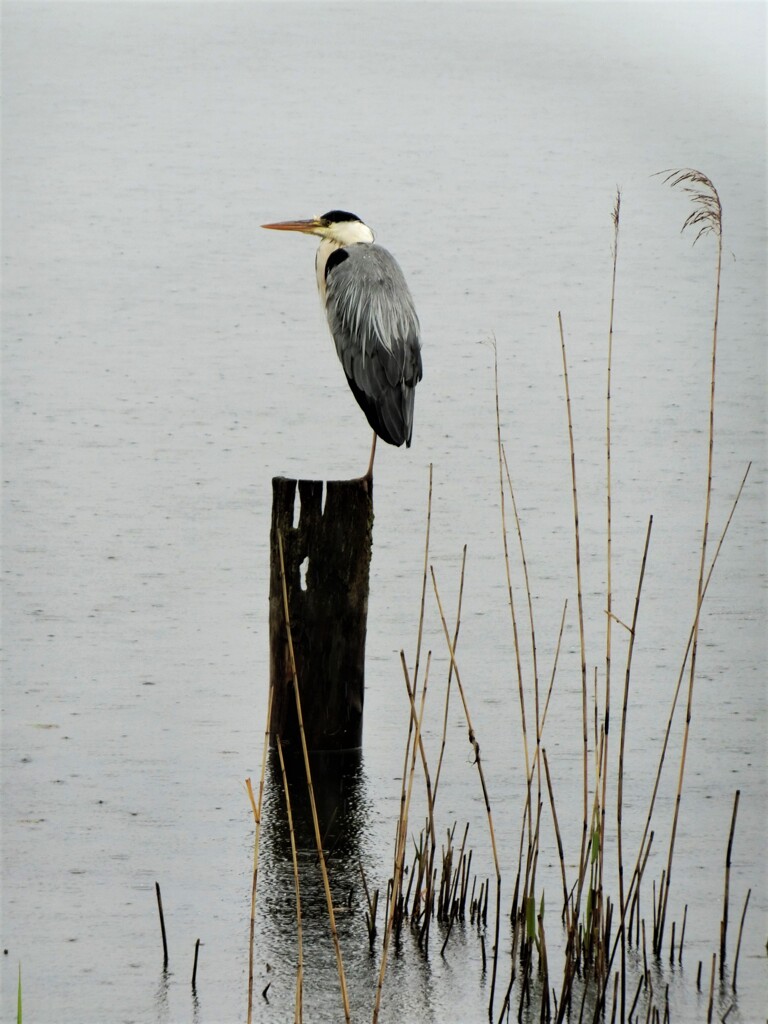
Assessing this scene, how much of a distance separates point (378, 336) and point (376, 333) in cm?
2

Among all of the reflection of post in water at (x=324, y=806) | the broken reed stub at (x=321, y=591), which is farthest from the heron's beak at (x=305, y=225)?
the reflection of post in water at (x=324, y=806)

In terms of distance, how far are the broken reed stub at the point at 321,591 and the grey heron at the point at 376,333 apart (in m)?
1.14

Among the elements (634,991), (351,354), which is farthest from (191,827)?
(351,354)

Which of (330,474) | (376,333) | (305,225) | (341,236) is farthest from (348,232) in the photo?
(330,474)

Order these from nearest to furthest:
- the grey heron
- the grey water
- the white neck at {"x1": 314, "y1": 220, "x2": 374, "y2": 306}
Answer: the grey water < the grey heron < the white neck at {"x1": 314, "y1": 220, "x2": 374, "y2": 306}

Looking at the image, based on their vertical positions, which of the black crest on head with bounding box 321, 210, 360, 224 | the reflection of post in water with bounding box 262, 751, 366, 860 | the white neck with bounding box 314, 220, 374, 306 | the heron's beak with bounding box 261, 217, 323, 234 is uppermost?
the black crest on head with bounding box 321, 210, 360, 224

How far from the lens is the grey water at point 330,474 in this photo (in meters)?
4.03

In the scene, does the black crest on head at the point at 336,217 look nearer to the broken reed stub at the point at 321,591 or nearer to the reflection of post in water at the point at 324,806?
the broken reed stub at the point at 321,591

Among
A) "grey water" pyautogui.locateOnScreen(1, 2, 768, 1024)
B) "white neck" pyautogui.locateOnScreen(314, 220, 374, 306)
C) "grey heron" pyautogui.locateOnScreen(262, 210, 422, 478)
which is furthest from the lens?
"white neck" pyautogui.locateOnScreen(314, 220, 374, 306)

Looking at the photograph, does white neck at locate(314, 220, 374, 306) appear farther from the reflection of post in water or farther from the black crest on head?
the reflection of post in water

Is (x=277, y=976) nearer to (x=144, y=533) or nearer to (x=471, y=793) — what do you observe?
(x=471, y=793)

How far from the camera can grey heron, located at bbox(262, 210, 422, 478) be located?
19.6 ft

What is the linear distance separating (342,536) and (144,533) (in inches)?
119

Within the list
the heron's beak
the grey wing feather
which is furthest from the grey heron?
the heron's beak
